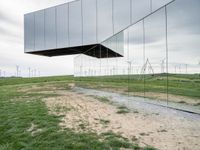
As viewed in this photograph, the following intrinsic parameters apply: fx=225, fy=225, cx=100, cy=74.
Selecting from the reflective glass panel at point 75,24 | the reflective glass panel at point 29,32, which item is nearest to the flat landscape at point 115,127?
the reflective glass panel at point 75,24

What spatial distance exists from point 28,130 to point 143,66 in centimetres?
503

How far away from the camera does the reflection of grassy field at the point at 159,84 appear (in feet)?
19.6

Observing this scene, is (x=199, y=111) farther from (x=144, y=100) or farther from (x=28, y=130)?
(x=28, y=130)

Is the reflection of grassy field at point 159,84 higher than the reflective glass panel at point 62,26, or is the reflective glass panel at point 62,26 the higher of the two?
the reflective glass panel at point 62,26

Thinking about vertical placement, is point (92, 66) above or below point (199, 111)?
above

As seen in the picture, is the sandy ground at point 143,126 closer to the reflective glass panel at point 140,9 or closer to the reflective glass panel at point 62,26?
the reflective glass panel at point 140,9

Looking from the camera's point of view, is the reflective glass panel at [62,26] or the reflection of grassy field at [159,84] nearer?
the reflection of grassy field at [159,84]

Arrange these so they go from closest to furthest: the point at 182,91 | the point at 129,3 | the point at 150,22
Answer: the point at 182,91, the point at 150,22, the point at 129,3

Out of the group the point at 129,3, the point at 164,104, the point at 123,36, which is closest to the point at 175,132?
the point at 164,104

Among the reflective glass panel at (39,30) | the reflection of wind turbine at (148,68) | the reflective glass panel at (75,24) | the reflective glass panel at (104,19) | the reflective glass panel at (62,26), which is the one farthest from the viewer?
the reflective glass panel at (39,30)

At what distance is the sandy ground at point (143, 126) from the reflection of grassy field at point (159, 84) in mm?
1046

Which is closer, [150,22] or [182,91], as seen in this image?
[182,91]

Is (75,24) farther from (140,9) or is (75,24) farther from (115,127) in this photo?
(115,127)

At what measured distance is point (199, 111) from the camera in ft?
18.8
